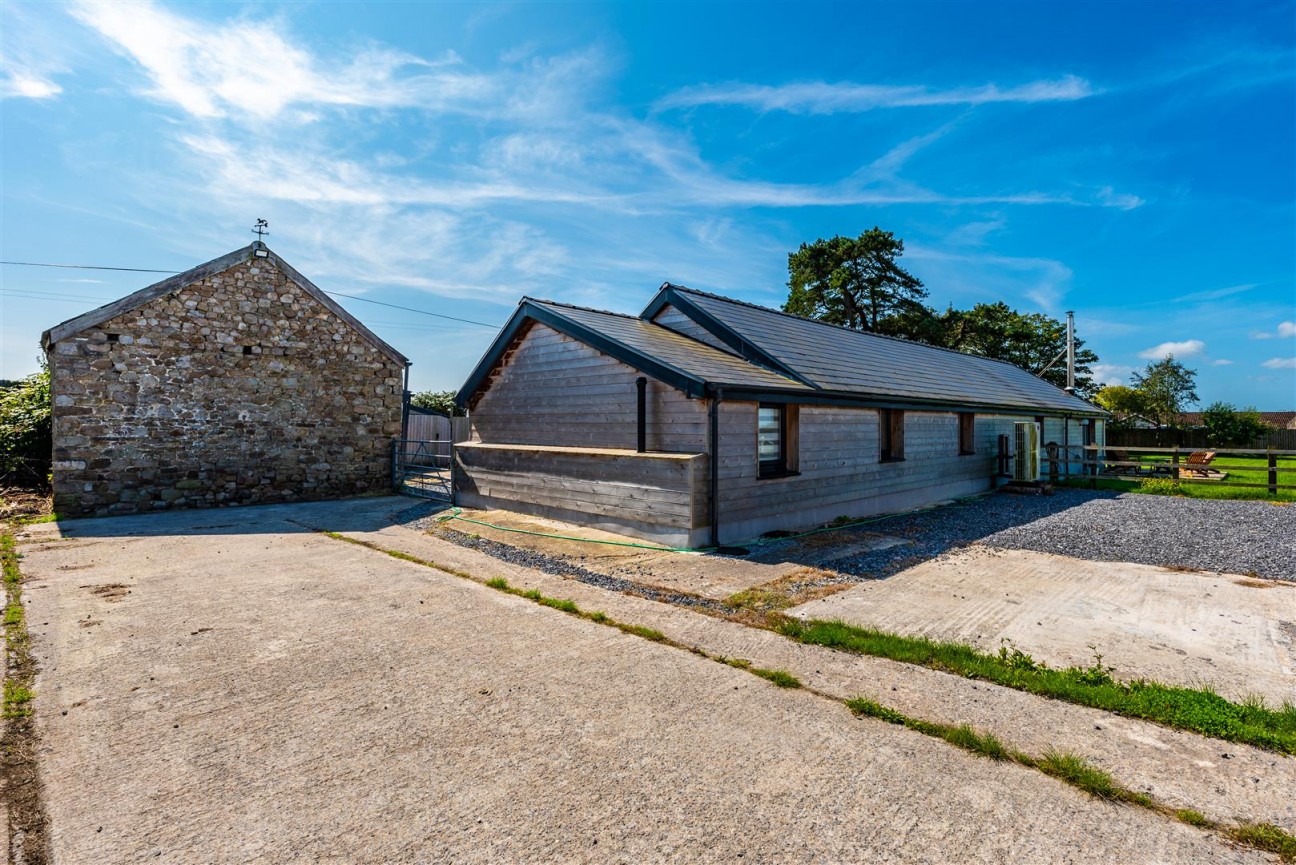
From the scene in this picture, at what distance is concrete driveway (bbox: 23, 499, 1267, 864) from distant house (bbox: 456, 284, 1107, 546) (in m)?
3.99

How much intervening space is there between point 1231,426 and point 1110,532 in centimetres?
3117

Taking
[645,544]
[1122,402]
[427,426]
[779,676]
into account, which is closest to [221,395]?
[427,426]

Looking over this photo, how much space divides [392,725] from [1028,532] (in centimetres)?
1033

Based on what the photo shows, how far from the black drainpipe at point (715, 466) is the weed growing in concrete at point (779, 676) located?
4.29m

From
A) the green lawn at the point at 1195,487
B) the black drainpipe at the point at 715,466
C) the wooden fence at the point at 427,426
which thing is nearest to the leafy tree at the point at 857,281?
the green lawn at the point at 1195,487

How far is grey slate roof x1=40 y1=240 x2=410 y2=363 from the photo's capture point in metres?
11.2

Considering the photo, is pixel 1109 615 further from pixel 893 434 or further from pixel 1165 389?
pixel 1165 389

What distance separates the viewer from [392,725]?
357cm

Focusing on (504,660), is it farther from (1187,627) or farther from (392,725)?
(1187,627)

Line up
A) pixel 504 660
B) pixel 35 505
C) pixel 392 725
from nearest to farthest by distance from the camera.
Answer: pixel 392 725
pixel 504 660
pixel 35 505

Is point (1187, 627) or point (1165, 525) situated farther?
point (1165, 525)

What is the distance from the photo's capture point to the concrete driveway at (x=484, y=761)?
2553 millimetres

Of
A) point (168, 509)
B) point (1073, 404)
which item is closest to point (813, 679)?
point (168, 509)

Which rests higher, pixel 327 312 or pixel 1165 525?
pixel 327 312
